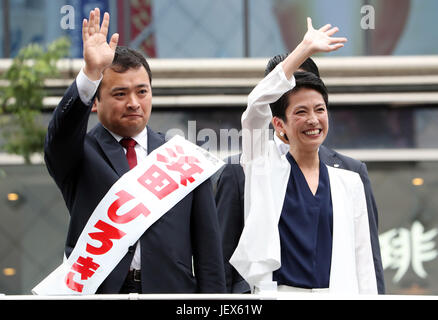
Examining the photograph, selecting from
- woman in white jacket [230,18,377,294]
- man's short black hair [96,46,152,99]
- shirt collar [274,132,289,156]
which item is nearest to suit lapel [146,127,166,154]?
man's short black hair [96,46,152,99]

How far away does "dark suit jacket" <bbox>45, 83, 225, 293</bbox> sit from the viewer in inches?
140

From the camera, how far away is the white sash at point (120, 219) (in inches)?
143

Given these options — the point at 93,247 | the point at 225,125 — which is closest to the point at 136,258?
the point at 93,247

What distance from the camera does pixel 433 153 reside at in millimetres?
9336

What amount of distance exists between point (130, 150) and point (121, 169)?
109mm

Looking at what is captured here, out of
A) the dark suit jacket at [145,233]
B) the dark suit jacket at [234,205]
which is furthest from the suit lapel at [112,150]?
the dark suit jacket at [234,205]

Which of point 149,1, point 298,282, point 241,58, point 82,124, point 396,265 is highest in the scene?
point 149,1

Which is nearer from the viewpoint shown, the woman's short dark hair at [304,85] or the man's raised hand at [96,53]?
the man's raised hand at [96,53]

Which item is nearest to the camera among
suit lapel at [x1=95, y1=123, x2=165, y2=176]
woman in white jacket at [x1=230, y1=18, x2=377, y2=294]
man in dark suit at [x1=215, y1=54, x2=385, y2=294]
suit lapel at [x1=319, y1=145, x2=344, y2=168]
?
woman in white jacket at [x1=230, y1=18, x2=377, y2=294]

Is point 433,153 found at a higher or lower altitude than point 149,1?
lower

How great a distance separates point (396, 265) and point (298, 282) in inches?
227

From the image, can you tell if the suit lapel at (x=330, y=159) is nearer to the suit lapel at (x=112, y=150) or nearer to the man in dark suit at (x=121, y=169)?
the man in dark suit at (x=121, y=169)

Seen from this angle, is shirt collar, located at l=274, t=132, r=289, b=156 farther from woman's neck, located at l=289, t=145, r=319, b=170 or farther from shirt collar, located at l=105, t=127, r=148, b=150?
shirt collar, located at l=105, t=127, r=148, b=150
